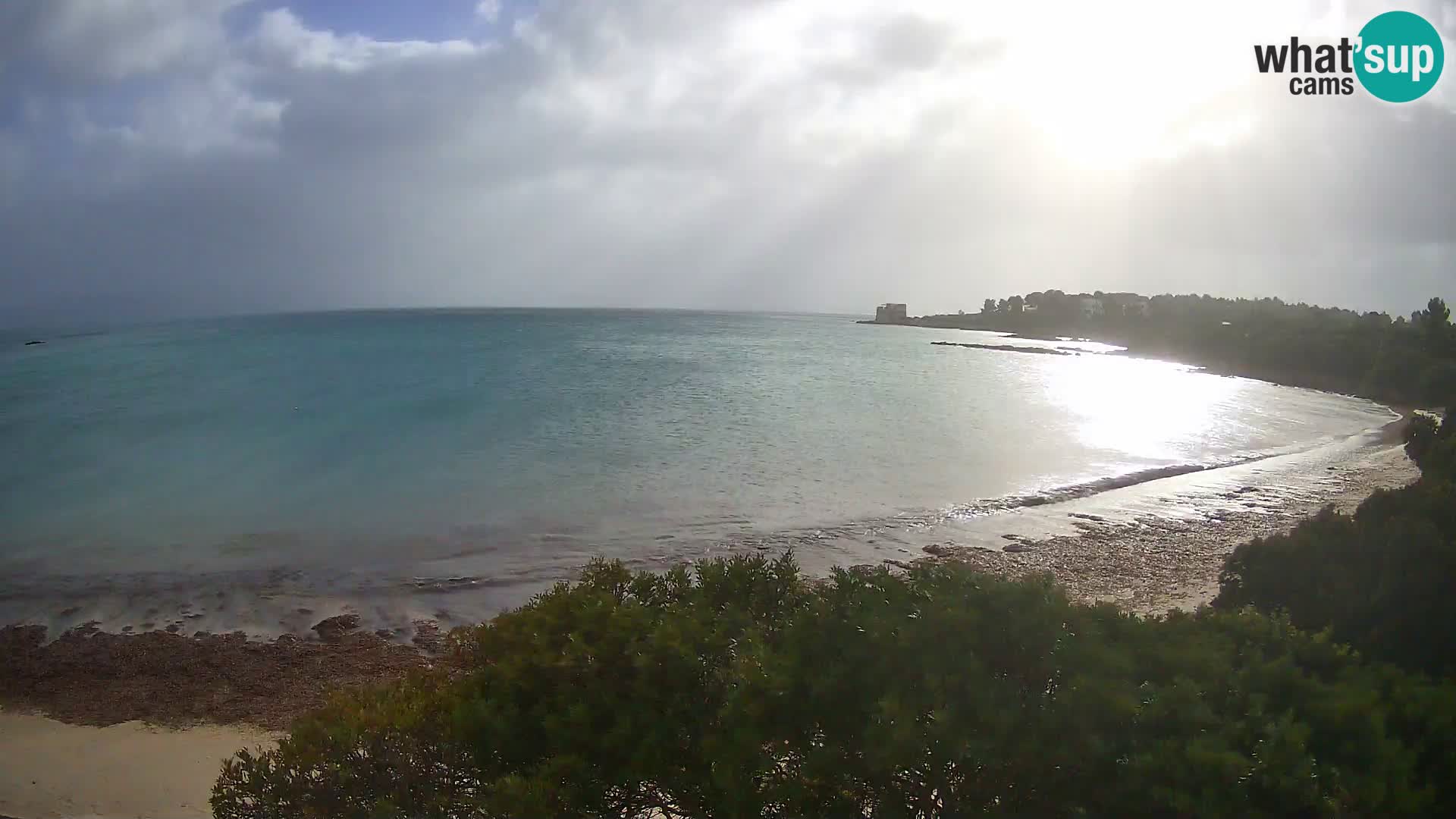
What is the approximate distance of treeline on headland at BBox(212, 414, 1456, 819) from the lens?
120 inches

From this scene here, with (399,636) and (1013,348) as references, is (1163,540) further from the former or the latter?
(1013,348)

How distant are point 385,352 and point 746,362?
96.7ft

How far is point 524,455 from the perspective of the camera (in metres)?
22.5

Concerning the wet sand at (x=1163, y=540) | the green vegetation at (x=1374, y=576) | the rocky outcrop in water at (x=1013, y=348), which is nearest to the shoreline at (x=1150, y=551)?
the wet sand at (x=1163, y=540)

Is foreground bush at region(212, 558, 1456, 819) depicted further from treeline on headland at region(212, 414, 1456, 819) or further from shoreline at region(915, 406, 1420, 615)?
shoreline at region(915, 406, 1420, 615)

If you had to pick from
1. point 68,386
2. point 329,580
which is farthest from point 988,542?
point 68,386

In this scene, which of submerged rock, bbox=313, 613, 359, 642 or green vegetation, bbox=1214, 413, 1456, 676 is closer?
green vegetation, bbox=1214, 413, 1456, 676

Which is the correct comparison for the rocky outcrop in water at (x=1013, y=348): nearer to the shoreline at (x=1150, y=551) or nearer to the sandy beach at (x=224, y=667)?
the shoreline at (x=1150, y=551)

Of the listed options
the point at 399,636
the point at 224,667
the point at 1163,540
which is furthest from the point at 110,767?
the point at 1163,540

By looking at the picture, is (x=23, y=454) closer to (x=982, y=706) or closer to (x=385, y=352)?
(x=982, y=706)

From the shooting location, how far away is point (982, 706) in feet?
10.7

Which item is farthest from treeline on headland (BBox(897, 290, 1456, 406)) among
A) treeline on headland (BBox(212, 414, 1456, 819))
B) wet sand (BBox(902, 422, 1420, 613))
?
treeline on headland (BBox(212, 414, 1456, 819))

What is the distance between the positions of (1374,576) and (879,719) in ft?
13.4

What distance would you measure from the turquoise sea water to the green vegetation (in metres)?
8.97
